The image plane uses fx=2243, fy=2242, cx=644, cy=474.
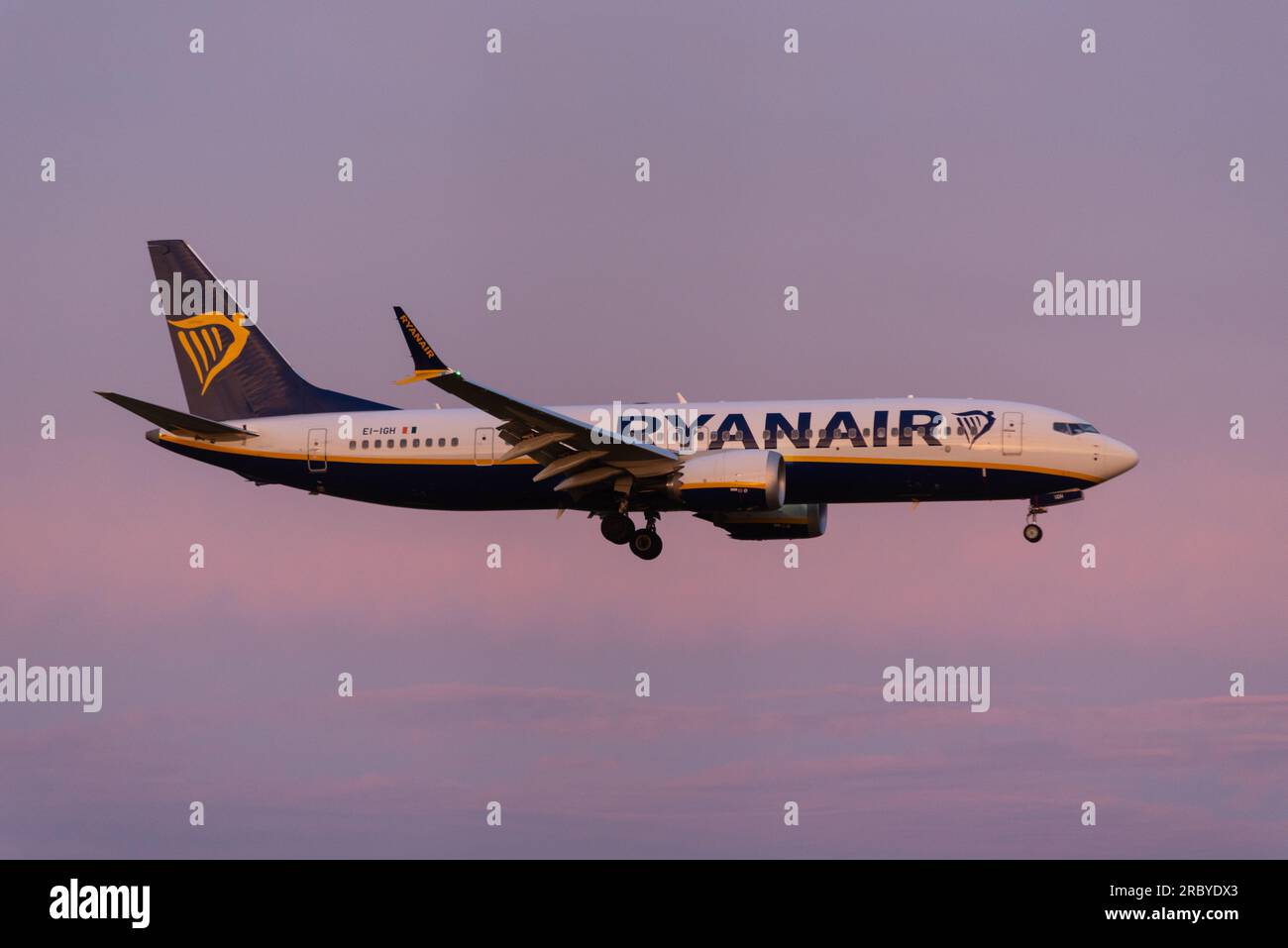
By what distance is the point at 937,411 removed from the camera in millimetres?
70250

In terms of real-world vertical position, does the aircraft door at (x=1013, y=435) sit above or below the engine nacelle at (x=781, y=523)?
above

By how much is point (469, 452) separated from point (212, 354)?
1214 cm

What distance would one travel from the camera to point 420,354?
62656mm

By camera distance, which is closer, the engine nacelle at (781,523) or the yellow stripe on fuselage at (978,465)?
the yellow stripe on fuselage at (978,465)

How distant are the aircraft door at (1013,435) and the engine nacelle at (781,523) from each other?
7920 mm

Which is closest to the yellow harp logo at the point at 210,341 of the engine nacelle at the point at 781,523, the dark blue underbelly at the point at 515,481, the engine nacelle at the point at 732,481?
the dark blue underbelly at the point at 515,481

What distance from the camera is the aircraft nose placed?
6981cm

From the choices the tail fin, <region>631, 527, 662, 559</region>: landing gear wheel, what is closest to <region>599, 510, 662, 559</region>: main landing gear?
<region>631, 527, 662, 559</region>: landing gear wheel

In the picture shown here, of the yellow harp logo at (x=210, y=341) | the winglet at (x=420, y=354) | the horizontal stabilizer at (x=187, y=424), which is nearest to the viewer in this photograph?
the winglet at (x=420, y=354)

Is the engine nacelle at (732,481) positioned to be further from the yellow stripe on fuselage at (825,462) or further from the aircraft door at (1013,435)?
the aircraft door at (1013,435)

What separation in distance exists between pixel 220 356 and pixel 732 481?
21.4m

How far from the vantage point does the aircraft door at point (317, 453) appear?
75.4m

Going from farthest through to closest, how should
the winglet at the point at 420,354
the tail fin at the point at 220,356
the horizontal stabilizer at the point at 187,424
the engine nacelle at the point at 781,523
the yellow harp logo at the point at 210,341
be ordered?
the yellow harp logo at the point at 210,341, the tail fin at the point at 220,356, the engine nacelle at the point at 781,523, the horizontal stabilizer at the point at 187,424, the winglet at the point at 420,354
